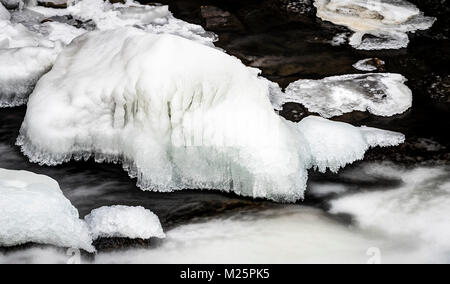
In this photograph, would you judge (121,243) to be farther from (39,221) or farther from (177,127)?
(177,127)

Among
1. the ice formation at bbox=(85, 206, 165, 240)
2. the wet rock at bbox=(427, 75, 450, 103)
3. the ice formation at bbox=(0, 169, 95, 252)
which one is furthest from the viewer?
the wet rock at bbox=(427, 75, 450, 103)

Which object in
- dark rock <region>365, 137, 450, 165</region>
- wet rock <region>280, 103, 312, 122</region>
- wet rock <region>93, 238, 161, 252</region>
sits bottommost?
wet rock <region>93, 238, 161, 252</region>

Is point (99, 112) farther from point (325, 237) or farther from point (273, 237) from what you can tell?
point (325, 237)

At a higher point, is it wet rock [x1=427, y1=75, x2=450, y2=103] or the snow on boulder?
wet rock [x1=427, y1=75, x2=450, y2=103]

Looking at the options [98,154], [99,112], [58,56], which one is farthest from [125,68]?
[58,56]

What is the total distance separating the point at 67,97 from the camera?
5051 mm

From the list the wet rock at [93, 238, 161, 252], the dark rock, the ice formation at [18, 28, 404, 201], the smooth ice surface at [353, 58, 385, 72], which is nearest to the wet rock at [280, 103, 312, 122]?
the ice formation at [18, 28, 404, 201]

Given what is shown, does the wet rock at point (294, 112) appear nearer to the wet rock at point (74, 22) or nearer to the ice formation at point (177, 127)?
the ice formation at point (177, 127)

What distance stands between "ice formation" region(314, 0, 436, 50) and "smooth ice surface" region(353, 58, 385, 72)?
23.1 inches

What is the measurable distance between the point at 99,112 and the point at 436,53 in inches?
223

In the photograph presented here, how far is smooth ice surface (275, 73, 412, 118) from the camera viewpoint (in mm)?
6191

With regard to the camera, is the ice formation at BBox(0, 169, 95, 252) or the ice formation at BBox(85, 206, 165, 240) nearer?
the ice formation at BBox(0, 169, 95, 252)

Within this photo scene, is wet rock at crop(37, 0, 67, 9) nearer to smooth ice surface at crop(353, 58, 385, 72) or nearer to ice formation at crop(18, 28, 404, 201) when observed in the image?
ice formation at crop(18, 28, 404, 201)

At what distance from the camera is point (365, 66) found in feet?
23.9
